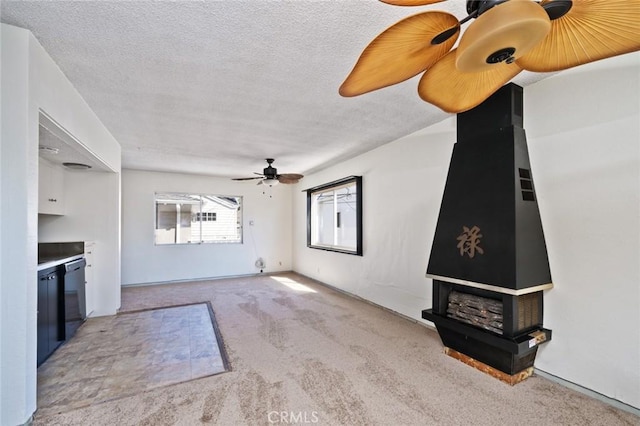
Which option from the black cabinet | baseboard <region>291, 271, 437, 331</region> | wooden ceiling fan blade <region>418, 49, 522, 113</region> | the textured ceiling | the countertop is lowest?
baseboard <region>291, 271, 437, 331</region>

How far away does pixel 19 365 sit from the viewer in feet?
5.62

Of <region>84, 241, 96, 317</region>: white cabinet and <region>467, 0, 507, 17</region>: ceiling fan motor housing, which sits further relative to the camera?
<region>84, 241, 96, 317</region>: white cabinet

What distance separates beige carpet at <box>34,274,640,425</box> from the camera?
1.89 m

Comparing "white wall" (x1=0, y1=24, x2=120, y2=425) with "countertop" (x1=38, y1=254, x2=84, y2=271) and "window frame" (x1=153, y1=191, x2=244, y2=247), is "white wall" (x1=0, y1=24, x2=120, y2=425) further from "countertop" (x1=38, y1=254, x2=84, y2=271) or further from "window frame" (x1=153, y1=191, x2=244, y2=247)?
"window frame" (x1=153, y1=191, x2=244, y2=247)

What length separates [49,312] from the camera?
8.70 feet

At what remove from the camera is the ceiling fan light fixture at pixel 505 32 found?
79 cm

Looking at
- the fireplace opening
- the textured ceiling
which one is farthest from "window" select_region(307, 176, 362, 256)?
the fireplace opening

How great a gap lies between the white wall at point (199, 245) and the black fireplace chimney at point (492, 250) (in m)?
5.05

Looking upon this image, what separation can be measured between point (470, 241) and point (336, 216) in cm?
342

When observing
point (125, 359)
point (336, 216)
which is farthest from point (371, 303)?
point (125, 359)

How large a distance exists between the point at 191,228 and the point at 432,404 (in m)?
5.97

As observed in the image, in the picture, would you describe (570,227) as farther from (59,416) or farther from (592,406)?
(59,416)

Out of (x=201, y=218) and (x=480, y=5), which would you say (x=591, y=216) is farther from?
(x=201, y=218)

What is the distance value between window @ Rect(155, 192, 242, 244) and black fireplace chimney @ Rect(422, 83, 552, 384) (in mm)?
5329
